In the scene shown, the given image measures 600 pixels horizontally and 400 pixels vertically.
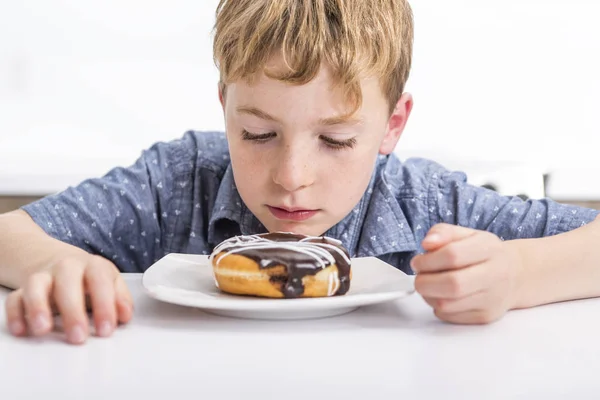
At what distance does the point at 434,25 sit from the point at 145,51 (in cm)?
89

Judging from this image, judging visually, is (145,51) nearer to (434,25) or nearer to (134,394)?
(434,25)

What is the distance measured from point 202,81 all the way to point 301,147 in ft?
4.33

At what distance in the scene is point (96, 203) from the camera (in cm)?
136

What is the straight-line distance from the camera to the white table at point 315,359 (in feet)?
1.92

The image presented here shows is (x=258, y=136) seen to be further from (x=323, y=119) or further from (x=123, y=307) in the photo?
(x=123, y=307)

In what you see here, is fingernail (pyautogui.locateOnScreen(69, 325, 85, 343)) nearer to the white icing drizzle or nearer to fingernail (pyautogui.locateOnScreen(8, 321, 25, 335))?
fingernail (pyautogui.locateOnScreen(8, 321, 25, 335))

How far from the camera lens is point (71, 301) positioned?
2.44ft

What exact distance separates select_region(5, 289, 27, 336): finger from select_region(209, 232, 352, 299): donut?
21cm

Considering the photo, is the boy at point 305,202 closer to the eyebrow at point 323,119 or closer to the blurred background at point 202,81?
the eyebrow at point 323,119

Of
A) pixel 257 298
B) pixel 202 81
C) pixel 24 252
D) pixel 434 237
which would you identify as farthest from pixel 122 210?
pixel 202 81

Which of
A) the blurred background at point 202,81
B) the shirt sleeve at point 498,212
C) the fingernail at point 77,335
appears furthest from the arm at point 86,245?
the blurred background at point 202,81

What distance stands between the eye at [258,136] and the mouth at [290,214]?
0.35 feet

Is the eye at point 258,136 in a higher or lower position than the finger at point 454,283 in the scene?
higher

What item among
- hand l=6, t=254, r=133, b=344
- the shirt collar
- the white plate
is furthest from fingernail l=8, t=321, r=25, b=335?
the shirt collar
